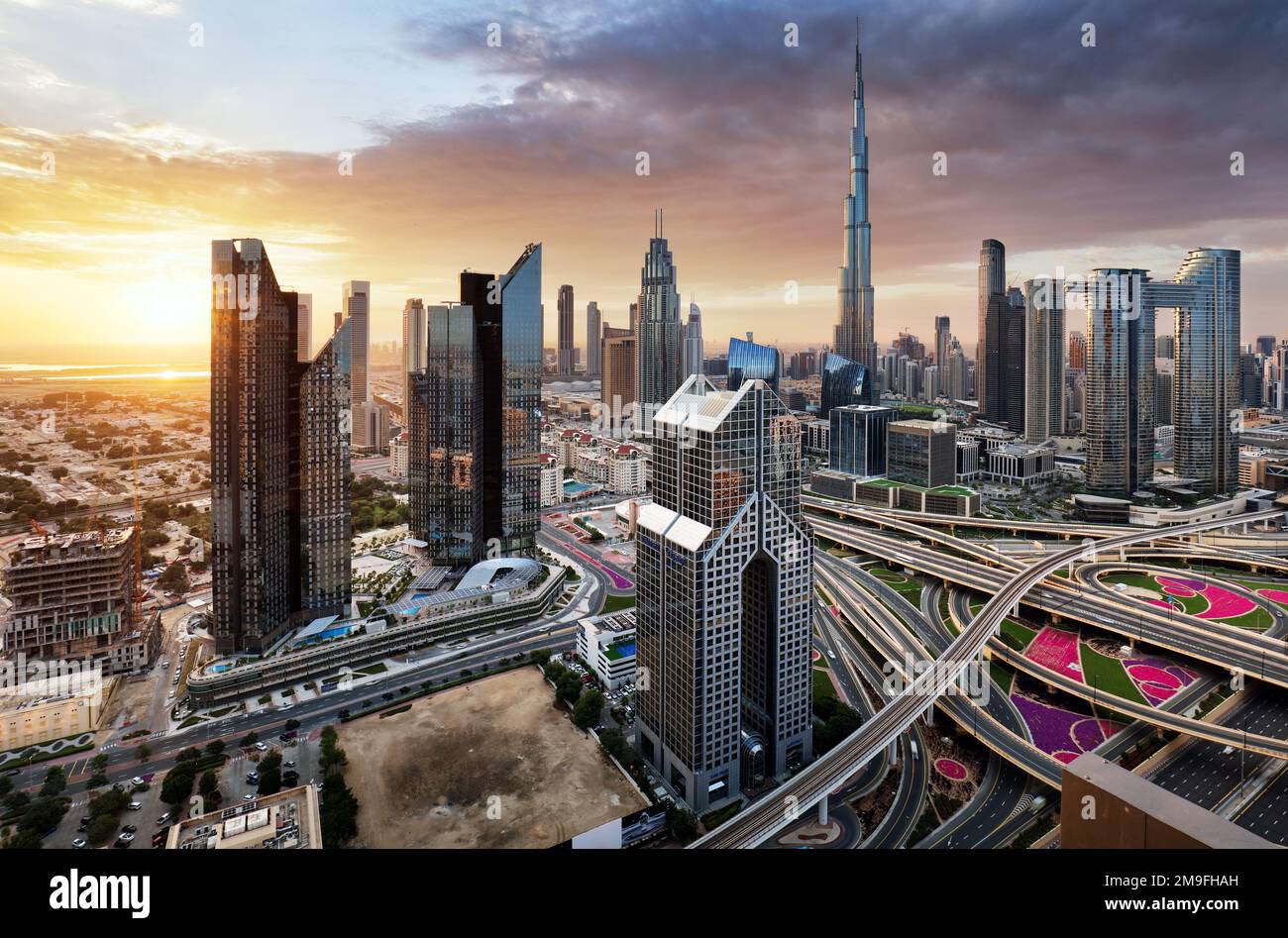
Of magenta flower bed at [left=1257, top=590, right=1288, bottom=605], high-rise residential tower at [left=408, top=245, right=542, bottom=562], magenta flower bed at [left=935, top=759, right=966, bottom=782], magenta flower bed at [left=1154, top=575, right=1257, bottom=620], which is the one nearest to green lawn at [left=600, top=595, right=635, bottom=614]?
high-rise residential tower at [left=408, top=245, right=542, bottom=562]

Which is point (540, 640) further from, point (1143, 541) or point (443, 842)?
point (1143, 541)

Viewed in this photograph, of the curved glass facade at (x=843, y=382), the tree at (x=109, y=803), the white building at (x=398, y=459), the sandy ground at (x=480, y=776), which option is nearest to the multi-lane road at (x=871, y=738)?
the sandy ground at (x=480, y=776)

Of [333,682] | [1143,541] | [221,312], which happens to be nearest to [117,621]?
[333,682]

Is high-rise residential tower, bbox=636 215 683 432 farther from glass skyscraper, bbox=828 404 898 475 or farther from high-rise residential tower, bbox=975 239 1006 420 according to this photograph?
high-rise residential tower, bbox=975 239 1006 420

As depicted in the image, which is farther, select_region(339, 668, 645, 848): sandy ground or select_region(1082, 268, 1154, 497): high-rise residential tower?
select_region(1082, 268, 1154, 497): high-rise residential tower

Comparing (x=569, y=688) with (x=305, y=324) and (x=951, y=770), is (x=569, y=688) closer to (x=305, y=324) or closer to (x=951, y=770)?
(x=951, y=770)

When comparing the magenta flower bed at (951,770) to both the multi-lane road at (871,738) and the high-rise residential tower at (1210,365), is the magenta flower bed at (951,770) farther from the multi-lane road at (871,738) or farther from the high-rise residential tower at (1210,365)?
the high-rise residential tower at (1210,365)

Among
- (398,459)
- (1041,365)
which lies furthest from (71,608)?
(1041,365)
